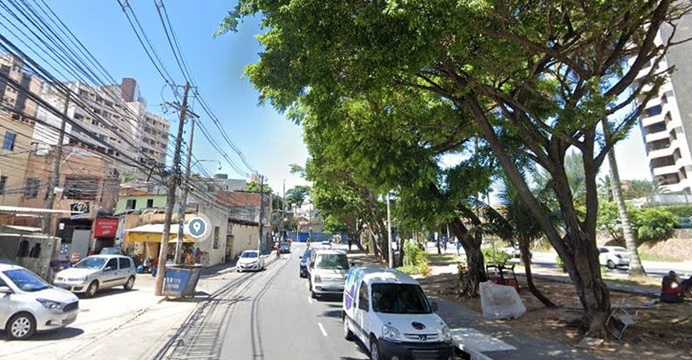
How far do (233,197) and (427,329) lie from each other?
64.0 metres

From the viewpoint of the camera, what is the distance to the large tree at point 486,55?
264 inches

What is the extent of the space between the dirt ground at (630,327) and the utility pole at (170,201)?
471 inches

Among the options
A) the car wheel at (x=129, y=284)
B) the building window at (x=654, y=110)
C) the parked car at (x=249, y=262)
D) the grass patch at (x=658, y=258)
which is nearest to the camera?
the car wheel at (x=129, y=284)

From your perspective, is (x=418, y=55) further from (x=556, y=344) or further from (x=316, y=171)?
(x=316, y=171)

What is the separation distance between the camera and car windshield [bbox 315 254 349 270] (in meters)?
17.5

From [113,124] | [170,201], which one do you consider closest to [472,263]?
[170,201]

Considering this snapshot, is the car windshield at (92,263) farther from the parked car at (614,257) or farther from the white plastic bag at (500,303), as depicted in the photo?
the parked car at (614,257)

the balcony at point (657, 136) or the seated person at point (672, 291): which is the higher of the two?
the balcony at point (657, 136)

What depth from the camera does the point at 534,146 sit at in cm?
1034

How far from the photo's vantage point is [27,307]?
9.00 metres

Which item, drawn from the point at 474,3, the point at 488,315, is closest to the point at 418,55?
the point at 474,3

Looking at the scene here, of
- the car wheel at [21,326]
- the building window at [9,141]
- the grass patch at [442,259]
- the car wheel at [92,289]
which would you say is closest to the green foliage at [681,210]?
the grass patch at [442,259]

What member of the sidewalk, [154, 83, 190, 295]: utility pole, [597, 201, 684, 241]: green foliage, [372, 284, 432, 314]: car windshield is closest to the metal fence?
[154, 83, 190, 295]: utility pole

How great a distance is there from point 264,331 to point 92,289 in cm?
953
